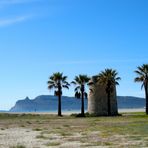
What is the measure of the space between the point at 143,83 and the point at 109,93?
7.01m

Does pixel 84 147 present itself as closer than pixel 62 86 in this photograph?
Yes

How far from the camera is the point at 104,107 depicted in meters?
101

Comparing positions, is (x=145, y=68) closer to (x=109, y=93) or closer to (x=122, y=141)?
(x=109, y=93)

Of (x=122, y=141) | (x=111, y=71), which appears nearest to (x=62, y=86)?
(x=111, y=71)

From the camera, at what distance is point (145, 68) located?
95188 millimetres

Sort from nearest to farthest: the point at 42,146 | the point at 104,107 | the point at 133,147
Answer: the point at 133,147
the point at 42,146
the point at 104,107

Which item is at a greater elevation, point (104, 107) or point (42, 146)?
point (104, 107)

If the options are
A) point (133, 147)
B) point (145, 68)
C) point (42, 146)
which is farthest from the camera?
point (145, 68)

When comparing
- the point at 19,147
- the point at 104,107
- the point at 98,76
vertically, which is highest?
the point at 98,76

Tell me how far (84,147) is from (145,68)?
70.5m

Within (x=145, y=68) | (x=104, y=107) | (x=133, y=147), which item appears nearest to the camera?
(x=133, y=147)

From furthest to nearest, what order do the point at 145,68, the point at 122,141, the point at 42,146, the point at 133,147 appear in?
the point at 145,68
the point at 122,141
the point at 42,146
the point at 133,147

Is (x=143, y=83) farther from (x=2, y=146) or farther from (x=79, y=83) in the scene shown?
(x=2, y=146)

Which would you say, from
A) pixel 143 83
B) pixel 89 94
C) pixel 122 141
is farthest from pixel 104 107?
pixel 122 141
